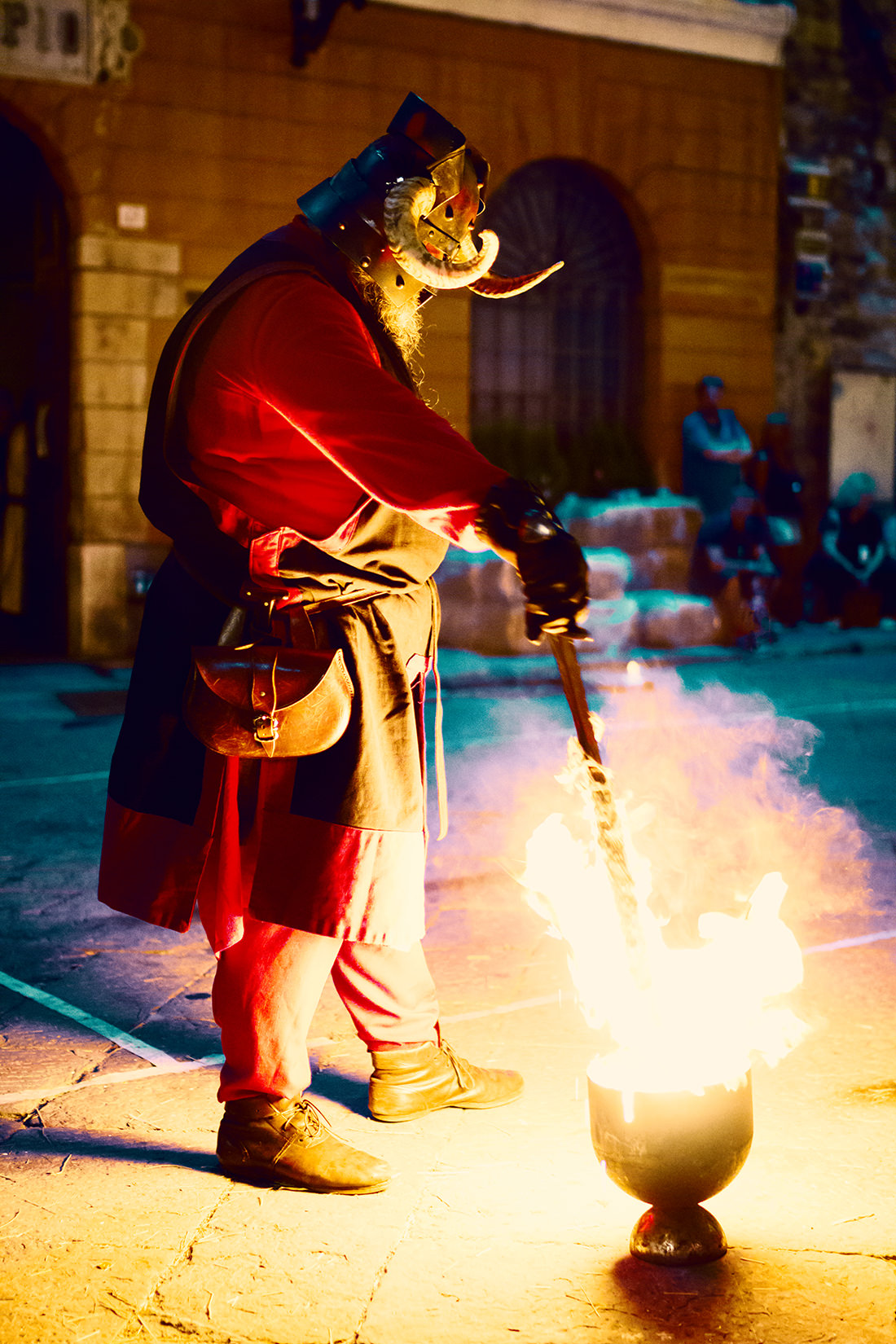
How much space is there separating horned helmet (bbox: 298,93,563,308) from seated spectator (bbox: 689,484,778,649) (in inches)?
427

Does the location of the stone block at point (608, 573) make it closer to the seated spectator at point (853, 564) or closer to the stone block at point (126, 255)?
the seated spectator at point (853, 564)

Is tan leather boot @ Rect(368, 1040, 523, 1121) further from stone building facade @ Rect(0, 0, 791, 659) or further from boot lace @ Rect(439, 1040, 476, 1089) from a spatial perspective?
stone building facade @ Rect(0, 0, 791, 659)

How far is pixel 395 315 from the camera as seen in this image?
9.82 feet

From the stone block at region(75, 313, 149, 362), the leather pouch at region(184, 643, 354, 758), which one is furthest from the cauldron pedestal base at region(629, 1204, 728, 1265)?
the stone block at region(75, 313, 149, 362)

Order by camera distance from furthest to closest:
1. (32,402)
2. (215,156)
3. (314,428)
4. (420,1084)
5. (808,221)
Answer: (808,221), (32,402), (215,156), (420,1084), (314,428)

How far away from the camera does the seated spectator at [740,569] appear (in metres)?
13.7

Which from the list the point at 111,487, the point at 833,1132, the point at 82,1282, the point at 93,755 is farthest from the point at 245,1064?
the point at 111,487

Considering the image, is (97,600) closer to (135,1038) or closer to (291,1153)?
(135,1038)

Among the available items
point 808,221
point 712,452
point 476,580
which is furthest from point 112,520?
point 808,221

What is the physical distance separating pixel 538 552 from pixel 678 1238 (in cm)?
121

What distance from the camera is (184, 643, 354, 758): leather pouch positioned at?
2.77 metres

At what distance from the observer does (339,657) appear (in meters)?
2.82

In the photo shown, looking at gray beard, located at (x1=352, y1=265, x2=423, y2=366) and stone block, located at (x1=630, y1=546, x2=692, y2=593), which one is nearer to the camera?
gray beard, located at (x1=352, y1=265, x2=423, y2=366)

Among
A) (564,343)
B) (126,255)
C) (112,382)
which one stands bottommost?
(112,382)
